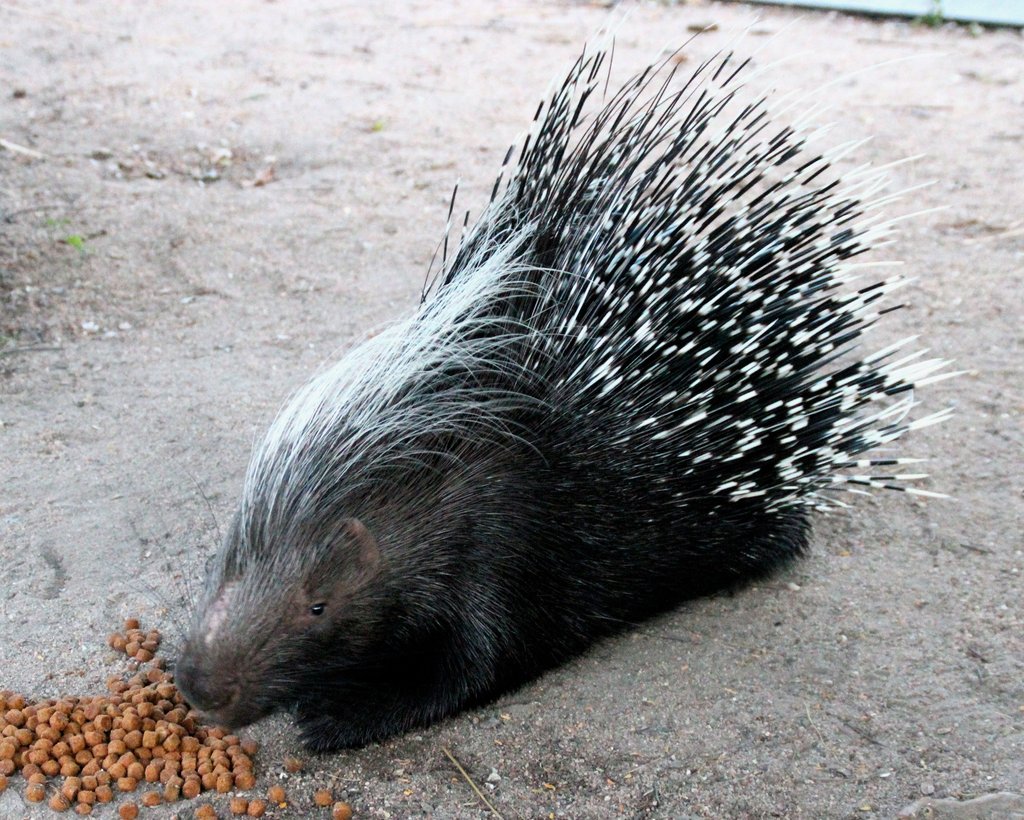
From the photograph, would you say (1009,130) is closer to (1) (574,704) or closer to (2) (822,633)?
(2) (822,633)

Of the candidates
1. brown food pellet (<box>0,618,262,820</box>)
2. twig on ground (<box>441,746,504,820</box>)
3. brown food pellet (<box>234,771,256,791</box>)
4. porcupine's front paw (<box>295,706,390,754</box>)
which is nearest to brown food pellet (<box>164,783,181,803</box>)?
brown food pellet (<box>0,618,262,820</box>)

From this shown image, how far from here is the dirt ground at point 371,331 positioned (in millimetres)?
2287

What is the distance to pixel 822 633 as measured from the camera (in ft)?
8.73

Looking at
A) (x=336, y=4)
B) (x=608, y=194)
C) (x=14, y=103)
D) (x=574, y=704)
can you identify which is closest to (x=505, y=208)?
(x=608, y=194)

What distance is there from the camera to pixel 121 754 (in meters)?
2.12

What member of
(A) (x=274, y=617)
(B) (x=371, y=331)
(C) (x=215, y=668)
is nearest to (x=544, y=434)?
(B) (x=371, y=331)

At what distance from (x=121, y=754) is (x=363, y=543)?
0.62 metres

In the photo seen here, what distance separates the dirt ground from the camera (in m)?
2.29

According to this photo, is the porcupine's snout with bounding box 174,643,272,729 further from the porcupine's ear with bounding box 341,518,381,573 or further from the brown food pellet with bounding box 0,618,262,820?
the porcupine's ear with bounding box 341,518,381,573

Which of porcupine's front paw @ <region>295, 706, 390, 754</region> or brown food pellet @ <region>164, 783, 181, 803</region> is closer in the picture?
brown food pellet @ <region>164, 783, 181, 803</region>

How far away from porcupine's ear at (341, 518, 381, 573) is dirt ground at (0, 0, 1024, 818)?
409 mm

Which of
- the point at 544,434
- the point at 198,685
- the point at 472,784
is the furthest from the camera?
the point at 544,434

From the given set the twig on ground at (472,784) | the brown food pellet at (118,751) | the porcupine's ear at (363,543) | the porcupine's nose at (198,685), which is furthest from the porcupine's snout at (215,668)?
the twig on ground at (472,784)

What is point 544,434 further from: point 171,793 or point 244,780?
point 171,793
